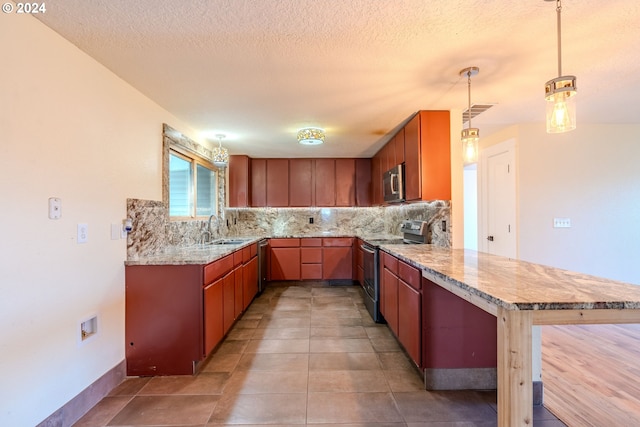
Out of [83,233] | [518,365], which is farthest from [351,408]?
[83,233]

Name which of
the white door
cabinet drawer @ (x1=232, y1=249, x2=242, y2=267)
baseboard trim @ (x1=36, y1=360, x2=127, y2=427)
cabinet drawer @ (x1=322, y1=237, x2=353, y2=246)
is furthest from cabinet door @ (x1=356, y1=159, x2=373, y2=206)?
baseboard trim @ (x1=36, y1=360, x2=127, y2=427)

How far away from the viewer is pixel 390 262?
275cm

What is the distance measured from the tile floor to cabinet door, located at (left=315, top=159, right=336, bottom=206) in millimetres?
2600

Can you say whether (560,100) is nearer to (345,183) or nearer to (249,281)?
(249,281)

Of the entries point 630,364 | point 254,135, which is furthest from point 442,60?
point 630,364

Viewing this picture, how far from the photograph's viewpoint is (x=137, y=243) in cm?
231

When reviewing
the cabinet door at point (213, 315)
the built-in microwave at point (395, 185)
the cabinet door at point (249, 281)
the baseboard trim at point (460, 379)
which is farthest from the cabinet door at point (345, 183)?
the baseboard trim at point (460, 379)

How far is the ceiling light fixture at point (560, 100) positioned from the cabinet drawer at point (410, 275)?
116 cm

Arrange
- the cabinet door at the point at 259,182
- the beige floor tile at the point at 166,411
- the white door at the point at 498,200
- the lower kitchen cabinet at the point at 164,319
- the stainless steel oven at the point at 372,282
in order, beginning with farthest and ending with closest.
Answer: the cabinet door at the point at 259,182 → the white door at the point at 498,200 → the stainless steel oven at the point at 372,282 → the lower kitchen cabinet at the point at 164,319 → the beige floor tile at the point at 166,411

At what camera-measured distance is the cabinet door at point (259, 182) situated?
16.7ft

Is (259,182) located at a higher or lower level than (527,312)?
higher

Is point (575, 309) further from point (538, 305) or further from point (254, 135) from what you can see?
point (254, 135)

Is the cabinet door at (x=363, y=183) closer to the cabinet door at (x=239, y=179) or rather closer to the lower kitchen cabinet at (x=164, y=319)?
the cabinet door at (x=239, y=179)

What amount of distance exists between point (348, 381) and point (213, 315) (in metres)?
1.17
